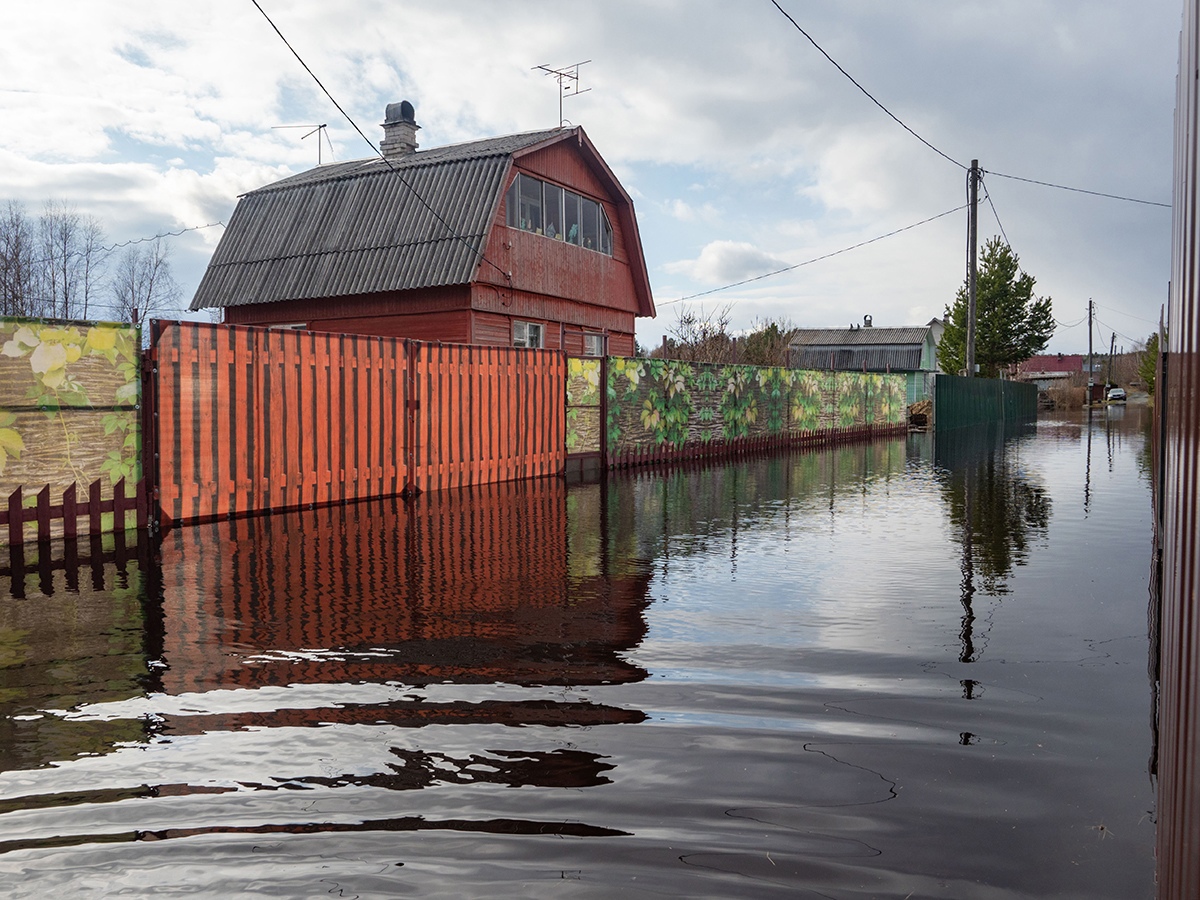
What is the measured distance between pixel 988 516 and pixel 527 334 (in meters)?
15.3

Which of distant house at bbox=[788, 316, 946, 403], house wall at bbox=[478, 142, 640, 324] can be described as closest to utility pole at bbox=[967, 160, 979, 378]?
house wall at bbox=[478, 142, 640, 324]

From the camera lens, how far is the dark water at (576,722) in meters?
3.09

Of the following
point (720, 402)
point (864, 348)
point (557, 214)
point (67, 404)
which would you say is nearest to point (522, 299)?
point (557, 214)

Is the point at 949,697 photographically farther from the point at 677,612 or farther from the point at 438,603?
the point at 438,603

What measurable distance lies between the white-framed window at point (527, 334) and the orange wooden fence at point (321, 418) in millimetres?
8731

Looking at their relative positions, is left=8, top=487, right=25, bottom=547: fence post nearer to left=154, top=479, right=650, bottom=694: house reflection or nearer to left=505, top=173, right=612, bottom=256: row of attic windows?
left=154, top=479, right=650, bottom=694: house reflection

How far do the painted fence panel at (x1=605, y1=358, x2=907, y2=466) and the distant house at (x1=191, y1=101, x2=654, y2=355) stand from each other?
529 centimetres

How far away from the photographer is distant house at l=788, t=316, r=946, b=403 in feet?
266

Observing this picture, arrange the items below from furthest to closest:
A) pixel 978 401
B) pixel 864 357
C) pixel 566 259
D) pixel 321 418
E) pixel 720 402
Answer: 1. pixel 864 357
2. pixel 978 401
3. pixel 566 259
4. pixel 720 402
5. pixel 321 418

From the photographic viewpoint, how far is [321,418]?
39.8 feet

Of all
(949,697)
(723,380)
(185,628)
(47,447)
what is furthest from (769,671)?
(723,380)

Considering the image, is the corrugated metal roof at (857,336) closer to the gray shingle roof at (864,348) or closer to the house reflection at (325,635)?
the gray shingle roof at (864,348)

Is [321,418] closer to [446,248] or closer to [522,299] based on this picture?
[446,248]

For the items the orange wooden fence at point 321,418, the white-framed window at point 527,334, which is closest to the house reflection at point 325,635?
the orange wooden fence at point 321,418
